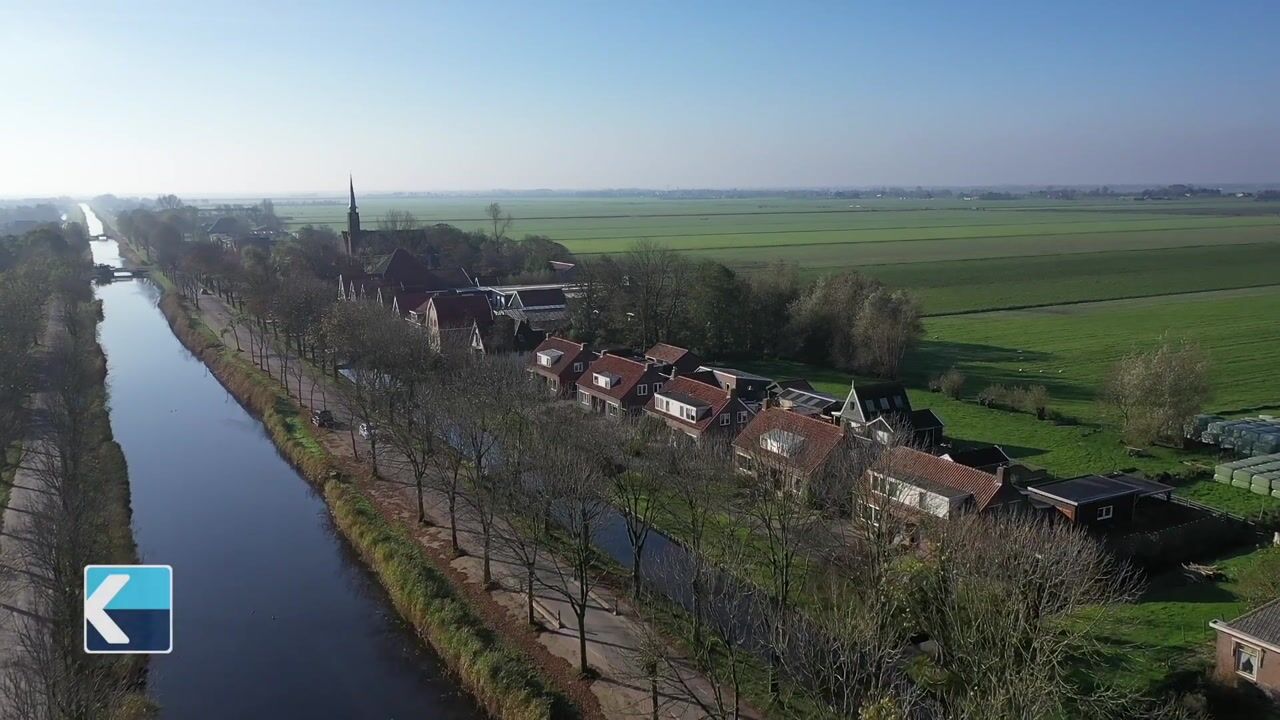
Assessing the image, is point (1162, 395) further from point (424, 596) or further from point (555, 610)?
point (424, 596)

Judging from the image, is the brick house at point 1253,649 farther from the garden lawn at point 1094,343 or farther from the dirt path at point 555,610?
the garden lawn at point 1094,343

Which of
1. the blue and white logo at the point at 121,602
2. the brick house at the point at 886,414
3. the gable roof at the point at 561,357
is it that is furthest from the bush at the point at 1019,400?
the blue and white logo at the point at 121,602

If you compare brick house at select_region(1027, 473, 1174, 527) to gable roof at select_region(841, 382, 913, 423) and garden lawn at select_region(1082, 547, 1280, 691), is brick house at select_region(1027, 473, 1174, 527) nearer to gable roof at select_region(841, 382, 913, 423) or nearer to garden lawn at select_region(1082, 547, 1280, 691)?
garden lawn at select_region(1082, 547, 1280, 691)

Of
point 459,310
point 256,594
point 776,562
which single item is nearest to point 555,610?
point 776,562

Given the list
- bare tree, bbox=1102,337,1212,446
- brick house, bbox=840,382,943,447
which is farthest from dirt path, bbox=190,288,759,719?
bare tree, bbox=1102,337,1212,446

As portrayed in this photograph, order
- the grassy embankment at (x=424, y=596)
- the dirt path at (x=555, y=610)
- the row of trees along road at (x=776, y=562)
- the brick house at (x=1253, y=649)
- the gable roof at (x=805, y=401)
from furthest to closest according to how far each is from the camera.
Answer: the gable roof at (x=805, y=401) < the grassy embankment at (x=424, y=596) < the dirt path at (x=555, y=610) < the brick house at (x=1253, y=649) < the row of trees along road at (x=776, y=562)

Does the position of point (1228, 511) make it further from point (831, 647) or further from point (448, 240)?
point (448, 240)

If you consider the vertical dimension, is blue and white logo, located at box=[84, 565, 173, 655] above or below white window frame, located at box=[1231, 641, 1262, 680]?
above
